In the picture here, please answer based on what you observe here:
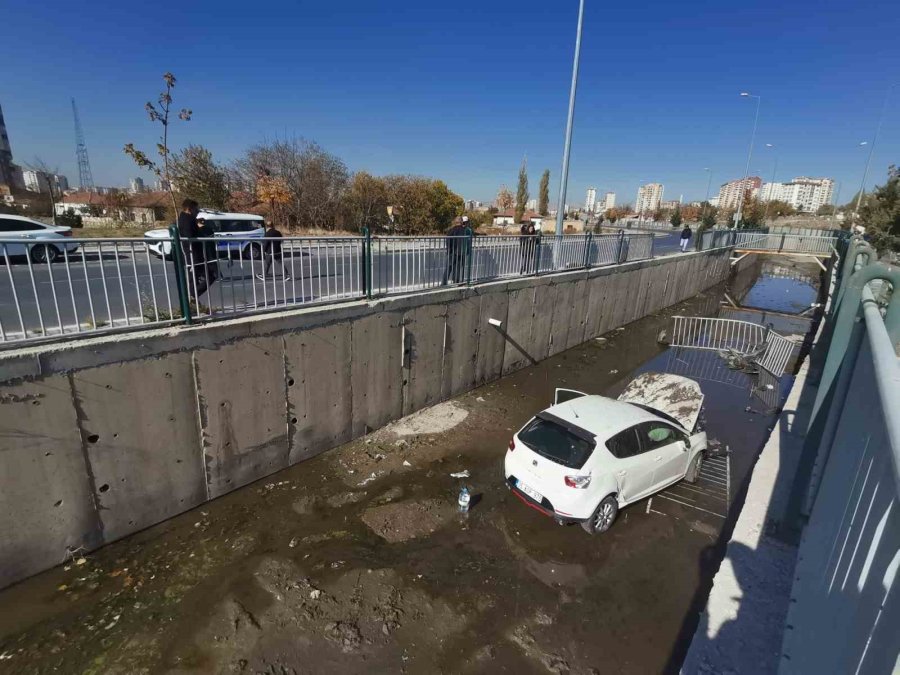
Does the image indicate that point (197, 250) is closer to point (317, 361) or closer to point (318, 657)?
point (317, 361)

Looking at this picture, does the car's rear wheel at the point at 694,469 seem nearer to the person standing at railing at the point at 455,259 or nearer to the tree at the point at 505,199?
the person standing at railing at the point at 455,259

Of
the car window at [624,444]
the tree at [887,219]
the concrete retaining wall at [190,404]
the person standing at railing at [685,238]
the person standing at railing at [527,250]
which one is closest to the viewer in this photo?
the concrete retaining wall at [190,404]

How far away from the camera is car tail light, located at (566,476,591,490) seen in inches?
206

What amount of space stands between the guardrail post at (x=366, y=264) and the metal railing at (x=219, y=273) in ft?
0.06

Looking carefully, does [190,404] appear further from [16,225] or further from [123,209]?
[123,209]

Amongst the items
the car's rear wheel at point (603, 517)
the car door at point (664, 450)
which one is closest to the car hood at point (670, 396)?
the car door at point (664, 450)

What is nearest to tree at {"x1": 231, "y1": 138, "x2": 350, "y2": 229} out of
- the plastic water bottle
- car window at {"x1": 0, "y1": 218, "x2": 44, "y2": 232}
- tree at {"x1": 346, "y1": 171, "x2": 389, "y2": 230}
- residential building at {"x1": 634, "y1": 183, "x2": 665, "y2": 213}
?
tree at {"x1": 346, "y1": 171, "x2": 389, "y2": 230}

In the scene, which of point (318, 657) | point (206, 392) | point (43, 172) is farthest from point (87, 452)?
point (43, 172)

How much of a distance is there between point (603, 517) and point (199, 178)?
27.6 m

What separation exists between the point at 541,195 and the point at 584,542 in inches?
2900

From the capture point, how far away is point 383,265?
8172 mm

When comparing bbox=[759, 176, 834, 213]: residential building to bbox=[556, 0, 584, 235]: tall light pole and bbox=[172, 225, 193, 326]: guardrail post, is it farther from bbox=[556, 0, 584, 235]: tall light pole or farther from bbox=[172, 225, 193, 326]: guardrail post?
bbox=[172, 225, 193, 326]: guardrail post

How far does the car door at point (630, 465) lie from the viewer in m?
5.55

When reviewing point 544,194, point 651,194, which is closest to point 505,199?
point 544,194
